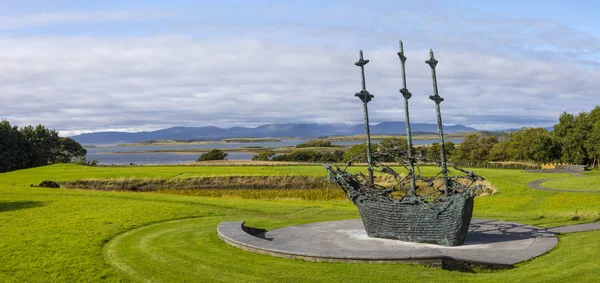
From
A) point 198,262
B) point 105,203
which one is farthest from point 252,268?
point 105,203

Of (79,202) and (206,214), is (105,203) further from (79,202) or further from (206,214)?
(206,214)

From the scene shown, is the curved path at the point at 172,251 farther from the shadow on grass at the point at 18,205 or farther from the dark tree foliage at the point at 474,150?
the dark tree foliage at the point at 474,150

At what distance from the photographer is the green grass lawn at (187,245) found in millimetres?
14484

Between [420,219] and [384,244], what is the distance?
5.19 feet

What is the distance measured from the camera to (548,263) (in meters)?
15.2

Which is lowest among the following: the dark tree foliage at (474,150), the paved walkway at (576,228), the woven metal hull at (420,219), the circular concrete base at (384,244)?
the paved walkway at (576,228)

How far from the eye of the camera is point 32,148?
91.8m

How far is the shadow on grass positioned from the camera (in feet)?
93.5

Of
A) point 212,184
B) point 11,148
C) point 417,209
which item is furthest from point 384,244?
point 11,148

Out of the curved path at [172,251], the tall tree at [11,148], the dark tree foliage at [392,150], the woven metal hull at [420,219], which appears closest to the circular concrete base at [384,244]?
the woven metal hull at [420,219]

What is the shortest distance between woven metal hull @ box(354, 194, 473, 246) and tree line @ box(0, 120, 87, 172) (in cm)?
7754

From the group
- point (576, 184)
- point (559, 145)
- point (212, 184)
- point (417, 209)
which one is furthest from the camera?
point (559, 145)

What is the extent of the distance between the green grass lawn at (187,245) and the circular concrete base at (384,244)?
0.41 meters

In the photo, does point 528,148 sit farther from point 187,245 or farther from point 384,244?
point 187,245
